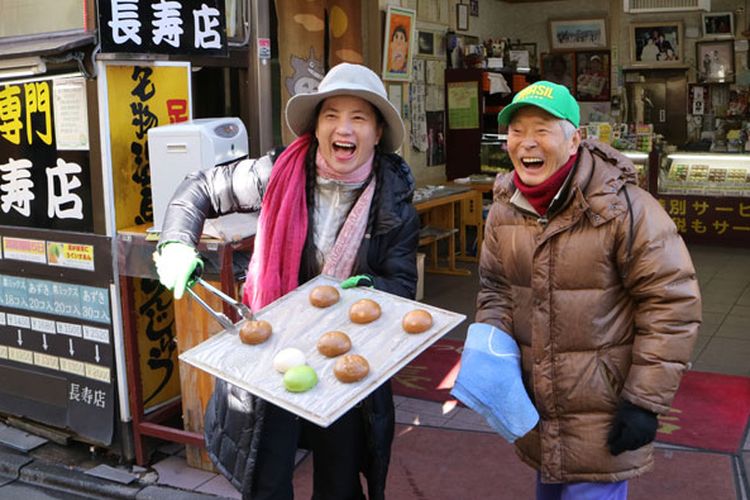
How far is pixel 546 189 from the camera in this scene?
9.37 feet

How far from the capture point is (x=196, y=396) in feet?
16.0

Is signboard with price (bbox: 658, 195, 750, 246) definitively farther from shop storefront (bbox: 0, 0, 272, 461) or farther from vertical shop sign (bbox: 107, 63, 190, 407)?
vertical shop sign (bbox: 107, 63, 190, 407)

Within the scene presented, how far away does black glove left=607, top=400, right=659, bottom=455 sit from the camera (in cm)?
274

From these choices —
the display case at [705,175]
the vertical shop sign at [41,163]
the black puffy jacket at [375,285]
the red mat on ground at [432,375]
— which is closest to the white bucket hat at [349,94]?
the black puffy jacket at [375,285]

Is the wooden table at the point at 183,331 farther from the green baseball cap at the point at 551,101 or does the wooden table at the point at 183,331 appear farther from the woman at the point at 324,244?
the green baseball cap at the point at 551,101

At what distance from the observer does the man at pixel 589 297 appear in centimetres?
274

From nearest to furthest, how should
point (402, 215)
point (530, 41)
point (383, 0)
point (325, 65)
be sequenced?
point (402, 215) < point (325, 65) < point (383, 0) < point (530, 41)

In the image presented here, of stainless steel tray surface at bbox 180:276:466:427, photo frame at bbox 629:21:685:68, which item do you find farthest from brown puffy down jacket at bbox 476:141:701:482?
photo frame at bbox 629:21:685:68

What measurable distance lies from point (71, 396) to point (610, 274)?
3645 mm

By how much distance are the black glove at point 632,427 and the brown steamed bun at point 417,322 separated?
0.68 m

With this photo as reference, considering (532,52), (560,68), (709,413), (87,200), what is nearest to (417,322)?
(87,200)

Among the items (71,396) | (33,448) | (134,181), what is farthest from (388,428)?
(33,448)

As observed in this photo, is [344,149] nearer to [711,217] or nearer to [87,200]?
[87,200]

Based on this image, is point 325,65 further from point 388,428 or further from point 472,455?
point 388,428
